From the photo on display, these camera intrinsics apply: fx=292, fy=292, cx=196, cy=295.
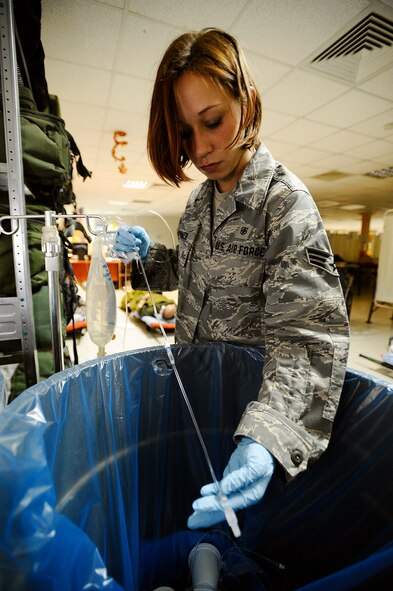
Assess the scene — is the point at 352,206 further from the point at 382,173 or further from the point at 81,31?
the point at 81,31

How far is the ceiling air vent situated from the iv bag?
1949mm

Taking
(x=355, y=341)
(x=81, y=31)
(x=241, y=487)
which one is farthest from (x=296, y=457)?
(x=355, y=341)

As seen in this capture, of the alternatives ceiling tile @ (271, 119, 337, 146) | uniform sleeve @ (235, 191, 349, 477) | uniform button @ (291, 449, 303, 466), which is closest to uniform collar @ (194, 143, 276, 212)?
uniform sleeve @ (235, 191, 349, 477)

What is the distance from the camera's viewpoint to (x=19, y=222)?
2.66 feet

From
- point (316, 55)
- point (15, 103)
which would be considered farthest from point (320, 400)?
point (316, 55)

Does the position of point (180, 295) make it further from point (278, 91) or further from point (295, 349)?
point (278, 91)

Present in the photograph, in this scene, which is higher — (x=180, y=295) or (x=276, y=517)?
(x=180, y=295)

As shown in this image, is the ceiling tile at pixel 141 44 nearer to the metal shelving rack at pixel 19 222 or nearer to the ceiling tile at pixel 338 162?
the metal shelving rack at pixel 19 222

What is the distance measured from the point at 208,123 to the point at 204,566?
3.31 ft

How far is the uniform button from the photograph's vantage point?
415 mm

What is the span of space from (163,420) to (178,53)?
0.84 meters

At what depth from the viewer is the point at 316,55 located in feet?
6.05

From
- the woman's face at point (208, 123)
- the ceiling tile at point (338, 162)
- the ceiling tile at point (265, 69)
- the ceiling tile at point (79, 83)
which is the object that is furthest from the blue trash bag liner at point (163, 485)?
the ceiling tile at point (338, 162)

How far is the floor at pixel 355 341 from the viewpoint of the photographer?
2412mm
